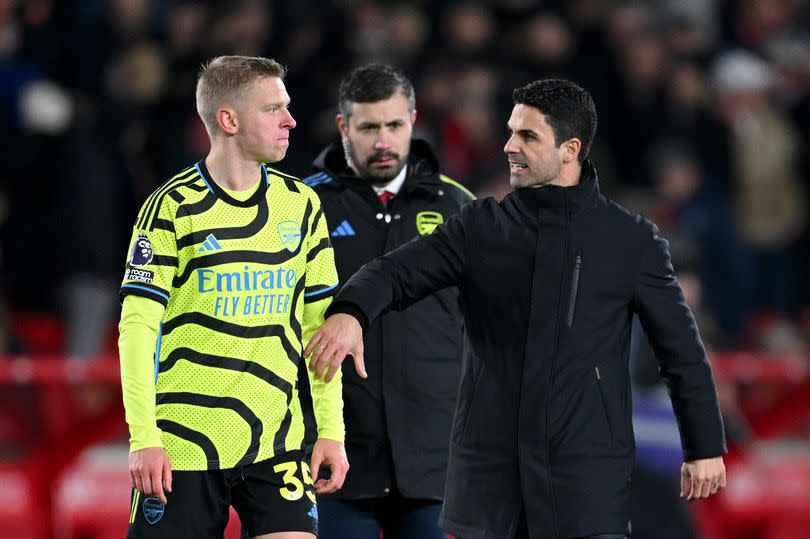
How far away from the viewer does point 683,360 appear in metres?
4.36

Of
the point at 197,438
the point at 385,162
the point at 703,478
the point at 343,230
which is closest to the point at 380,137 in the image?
the point at 385,162

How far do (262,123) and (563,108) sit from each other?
0.90 meters

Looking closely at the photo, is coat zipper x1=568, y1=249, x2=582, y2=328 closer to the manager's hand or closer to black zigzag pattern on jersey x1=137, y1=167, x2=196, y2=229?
the manager's hand

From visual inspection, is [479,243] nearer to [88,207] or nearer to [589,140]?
[589,140]

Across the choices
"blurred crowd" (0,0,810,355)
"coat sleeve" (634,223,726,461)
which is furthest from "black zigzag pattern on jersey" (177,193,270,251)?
"blurred crowd" (0,0,810,355)

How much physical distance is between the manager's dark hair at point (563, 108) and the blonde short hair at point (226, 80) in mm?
785

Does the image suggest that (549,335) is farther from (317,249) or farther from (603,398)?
(317,249)

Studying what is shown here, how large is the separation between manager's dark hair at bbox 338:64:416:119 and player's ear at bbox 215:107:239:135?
1.10 metres

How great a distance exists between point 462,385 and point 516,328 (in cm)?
27

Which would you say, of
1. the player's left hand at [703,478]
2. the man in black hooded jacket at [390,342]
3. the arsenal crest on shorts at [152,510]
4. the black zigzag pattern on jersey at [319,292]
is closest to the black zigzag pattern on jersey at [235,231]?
the black zigzag pattern on jersey at [319,292]

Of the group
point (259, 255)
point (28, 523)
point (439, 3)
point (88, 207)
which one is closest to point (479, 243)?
point (259, 255)

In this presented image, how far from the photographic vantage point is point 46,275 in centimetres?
909

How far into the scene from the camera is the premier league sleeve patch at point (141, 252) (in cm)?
409

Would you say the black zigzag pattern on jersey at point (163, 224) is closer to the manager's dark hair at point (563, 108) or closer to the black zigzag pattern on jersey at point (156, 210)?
the black zigzag pattern on jersey at point (156, 210)
